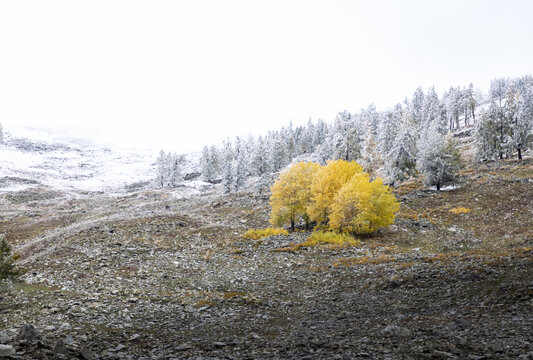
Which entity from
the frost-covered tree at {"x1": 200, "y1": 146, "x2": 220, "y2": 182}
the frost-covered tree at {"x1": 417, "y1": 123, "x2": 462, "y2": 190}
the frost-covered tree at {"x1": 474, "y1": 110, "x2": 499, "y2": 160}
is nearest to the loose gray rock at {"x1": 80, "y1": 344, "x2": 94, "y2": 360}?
the frost-covered tree at {"x1": 417, "y1": 123, "x2": 462, "y2": 190}

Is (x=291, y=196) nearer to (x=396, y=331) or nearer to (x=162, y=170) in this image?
(x=396, y=331)

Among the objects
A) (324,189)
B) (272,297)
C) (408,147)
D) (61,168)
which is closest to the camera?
(272,297)

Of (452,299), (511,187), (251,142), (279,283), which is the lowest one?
(279,283)

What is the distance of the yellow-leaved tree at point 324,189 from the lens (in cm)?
3544

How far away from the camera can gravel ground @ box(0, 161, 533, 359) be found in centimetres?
892

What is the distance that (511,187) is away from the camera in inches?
1789

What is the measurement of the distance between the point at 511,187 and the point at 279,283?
144 ft

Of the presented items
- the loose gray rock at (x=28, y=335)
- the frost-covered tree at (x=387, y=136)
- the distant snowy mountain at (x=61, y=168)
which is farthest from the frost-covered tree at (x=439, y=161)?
the distant snowy mountain at (x=61, y=168)

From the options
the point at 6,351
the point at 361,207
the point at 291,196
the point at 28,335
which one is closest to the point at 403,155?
the point at 361,207

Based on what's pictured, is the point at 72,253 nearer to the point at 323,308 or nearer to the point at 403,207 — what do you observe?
the point at 323,308

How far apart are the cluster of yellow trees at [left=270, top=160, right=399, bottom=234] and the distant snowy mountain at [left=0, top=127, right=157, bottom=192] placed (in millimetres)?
95553

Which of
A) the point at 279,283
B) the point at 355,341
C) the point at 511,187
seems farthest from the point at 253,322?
the point at 511,187

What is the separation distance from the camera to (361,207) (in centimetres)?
3244

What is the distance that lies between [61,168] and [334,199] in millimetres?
162059
